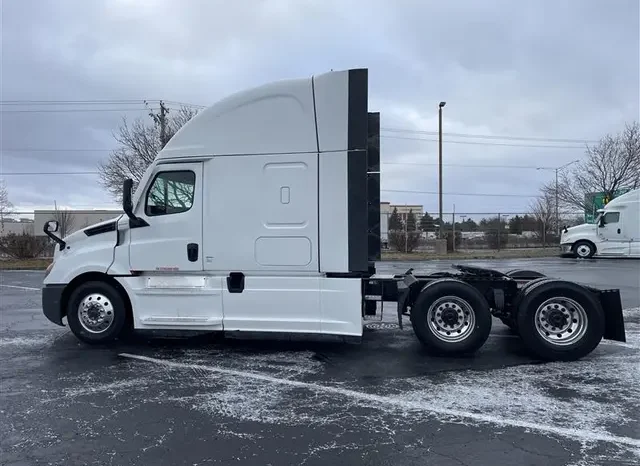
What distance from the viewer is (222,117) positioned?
6562 mm

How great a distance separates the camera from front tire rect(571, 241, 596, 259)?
25.3m

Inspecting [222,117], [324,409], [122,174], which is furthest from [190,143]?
[122,174]

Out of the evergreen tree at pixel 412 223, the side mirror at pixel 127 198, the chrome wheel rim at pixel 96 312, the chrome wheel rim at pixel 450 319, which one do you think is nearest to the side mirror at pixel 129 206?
the side mirror at pixel 127 198

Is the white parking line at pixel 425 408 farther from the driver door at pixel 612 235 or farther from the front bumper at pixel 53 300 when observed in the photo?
the driver door at pixel 612 235

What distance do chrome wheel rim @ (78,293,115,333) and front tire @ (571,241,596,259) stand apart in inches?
978

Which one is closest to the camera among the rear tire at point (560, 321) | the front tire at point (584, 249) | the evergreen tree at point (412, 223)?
the rear tire at point (560, 321)

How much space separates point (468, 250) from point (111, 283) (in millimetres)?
28167

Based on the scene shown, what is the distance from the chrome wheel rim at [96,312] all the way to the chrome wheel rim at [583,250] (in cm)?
2492

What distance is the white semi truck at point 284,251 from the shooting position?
6.24 m

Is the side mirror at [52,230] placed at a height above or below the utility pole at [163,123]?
below

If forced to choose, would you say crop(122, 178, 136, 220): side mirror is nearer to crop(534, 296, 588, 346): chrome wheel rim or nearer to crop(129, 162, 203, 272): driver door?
crop(129, 162, 203, 272): driver door

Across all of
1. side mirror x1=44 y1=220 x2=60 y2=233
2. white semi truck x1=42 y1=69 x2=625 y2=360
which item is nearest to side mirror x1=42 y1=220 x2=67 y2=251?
side mirror x1=44 y1=220 x2=60 y2=233

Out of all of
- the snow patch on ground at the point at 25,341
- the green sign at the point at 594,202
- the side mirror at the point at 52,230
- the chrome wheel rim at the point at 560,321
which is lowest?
the snow patch on ground at the point at 25,341

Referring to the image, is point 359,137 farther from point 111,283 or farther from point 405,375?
point 111,283
